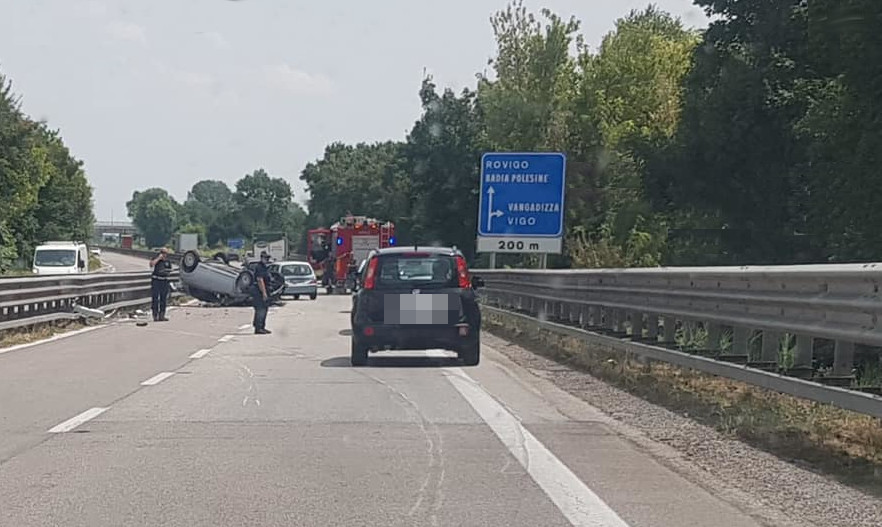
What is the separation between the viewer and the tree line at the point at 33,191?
66.1 metres

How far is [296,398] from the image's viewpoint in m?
12.5

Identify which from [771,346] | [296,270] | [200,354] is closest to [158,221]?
[296,270]

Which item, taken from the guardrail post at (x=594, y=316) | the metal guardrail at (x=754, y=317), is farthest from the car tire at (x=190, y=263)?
the guardrail post at (x=594, y=316)

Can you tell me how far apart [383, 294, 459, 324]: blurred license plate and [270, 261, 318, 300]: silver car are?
31.0 meters

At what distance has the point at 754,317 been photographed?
10414mm

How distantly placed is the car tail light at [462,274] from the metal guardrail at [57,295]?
7653 mm

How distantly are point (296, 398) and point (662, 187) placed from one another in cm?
2290

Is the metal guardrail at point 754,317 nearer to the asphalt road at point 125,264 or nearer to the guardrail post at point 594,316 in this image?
the guardrail post at point 594,316

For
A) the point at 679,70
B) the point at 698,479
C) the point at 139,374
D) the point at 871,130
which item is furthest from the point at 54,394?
the point at 679,70

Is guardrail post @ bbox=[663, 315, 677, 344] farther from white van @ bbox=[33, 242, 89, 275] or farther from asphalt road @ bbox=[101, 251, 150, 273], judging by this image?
asphalt road @ bbox=[101, 251, 150, 273]

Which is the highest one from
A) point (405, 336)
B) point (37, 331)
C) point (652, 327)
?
point (652, 327)

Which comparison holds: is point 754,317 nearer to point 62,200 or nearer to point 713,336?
point 713,336

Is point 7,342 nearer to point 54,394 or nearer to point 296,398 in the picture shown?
point 54,394

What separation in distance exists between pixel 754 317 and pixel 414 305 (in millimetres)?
6477
